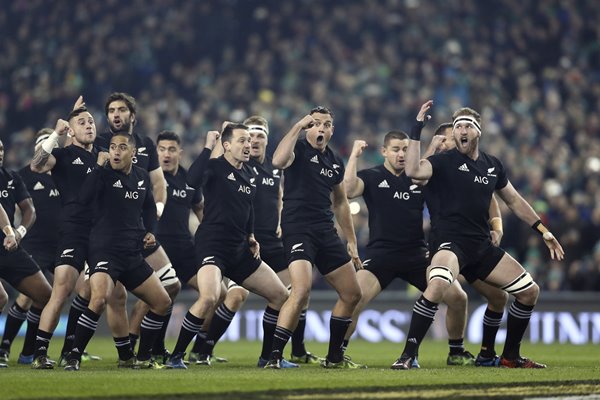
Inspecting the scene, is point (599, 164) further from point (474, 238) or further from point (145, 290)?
point (145, 290)

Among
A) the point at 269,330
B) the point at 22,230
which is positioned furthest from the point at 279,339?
the point at 22,230

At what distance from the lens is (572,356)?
16984 mm

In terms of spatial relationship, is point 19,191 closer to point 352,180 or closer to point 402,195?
point 352,180

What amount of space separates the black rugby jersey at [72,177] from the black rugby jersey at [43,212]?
1.95 meters

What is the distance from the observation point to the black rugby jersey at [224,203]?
13.7m

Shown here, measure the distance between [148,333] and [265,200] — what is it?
2.80 m

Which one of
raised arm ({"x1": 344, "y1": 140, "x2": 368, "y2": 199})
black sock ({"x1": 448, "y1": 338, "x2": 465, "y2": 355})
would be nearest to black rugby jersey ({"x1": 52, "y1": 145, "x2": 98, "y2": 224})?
raised arm ({"x1": 344, "y1": 140, "x2": 368, "y2": 199})

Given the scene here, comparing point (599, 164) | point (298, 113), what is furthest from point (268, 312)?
point (298, 113)

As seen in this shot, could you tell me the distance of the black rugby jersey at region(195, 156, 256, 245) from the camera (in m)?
13.7

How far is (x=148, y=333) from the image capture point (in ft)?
44.1

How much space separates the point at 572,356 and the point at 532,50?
1406cm

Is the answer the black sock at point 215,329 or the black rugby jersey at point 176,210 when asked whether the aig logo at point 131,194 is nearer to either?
the black sock at point 215,329

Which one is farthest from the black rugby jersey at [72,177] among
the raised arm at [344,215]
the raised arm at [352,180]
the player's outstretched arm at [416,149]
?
the player's outstretched arm at [416,149]

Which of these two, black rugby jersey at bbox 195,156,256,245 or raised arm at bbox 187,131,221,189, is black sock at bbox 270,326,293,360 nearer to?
black rugby jersey at bbox 195,156,256,245
